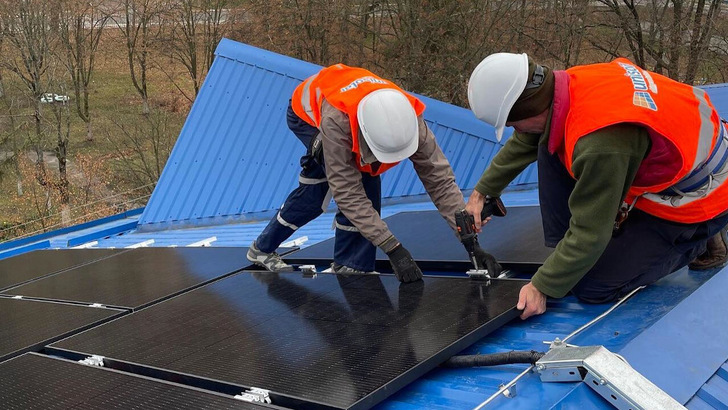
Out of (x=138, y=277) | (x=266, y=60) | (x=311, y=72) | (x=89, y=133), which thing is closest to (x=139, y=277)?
(x=138, y=277)

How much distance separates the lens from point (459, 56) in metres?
17.9

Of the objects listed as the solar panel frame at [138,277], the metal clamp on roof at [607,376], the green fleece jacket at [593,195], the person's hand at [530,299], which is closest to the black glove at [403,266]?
the person's hand at [530,299]

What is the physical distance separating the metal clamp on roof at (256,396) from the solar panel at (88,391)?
4 cm

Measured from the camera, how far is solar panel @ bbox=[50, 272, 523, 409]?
2.73 m

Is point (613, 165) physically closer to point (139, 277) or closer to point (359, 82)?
point (359, 82)

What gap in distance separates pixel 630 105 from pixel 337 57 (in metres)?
17.2

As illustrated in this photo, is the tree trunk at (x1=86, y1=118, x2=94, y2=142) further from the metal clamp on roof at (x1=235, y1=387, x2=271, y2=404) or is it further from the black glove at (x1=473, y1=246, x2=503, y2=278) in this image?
the metal clamp on roof at (x1=235, y1=387, x2=271, y2=404)

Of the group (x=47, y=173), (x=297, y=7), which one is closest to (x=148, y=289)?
(x=297, y=7)

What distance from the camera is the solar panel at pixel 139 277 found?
15.3 feet

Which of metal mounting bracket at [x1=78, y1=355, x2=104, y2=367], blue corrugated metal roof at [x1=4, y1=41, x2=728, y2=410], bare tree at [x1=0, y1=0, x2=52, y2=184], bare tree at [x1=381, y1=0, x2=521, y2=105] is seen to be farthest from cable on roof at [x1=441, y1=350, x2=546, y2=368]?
bare tree at [x1=0, y1=0, x2=52, y2=184]

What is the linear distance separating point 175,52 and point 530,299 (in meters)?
22.6

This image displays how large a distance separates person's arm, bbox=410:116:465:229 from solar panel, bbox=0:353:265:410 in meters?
2.12

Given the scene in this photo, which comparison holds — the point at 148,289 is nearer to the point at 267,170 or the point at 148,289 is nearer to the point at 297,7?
the point at 267,170

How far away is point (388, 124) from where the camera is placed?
12.8 ft
